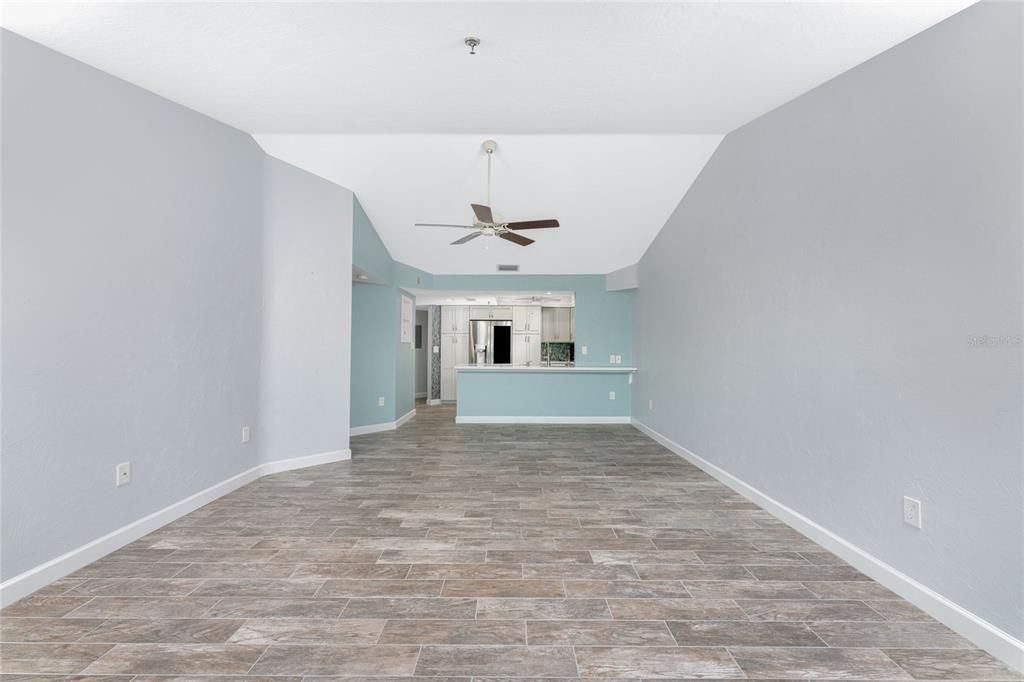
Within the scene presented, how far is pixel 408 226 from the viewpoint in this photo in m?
6.05

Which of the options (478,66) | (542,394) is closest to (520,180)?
(478,66)

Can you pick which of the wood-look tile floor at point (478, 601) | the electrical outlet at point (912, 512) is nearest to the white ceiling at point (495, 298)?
the wood-look tile floor at point (478, 601)

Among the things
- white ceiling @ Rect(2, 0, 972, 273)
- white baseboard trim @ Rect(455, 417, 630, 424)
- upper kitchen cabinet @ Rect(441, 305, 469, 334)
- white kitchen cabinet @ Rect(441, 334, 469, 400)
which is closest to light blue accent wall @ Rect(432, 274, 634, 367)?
white baseboard trim @ Rect(455, 417, 630, 424)

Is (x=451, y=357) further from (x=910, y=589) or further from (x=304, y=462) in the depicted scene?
(x=910, y=589)

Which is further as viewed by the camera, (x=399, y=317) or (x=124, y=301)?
(x=399, y=317)

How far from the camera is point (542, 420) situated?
24.7 feet

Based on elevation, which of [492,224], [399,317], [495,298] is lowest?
[399,317]

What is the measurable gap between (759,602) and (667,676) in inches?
29.7

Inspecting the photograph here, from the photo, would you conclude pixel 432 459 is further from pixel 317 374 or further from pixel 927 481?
pixel 927 481

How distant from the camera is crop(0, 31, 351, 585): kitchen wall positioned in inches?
92.7

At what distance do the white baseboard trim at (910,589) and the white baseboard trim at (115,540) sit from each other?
3.94 meters

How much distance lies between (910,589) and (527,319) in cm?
826

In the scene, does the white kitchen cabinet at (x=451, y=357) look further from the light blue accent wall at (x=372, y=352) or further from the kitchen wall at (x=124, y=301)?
the kitchen wall at (x=124, y=301)

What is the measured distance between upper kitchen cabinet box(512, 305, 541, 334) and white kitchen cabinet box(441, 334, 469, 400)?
1.10 m
